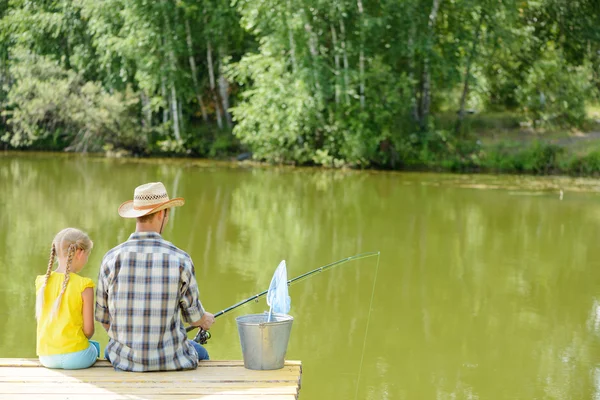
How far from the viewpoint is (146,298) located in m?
4.02

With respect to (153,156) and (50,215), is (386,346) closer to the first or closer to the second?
(50,215)

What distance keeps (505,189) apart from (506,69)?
302 inches

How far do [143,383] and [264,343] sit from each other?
567 mm

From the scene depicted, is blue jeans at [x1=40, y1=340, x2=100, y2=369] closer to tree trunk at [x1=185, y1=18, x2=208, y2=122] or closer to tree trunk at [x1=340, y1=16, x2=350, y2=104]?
tree trunk at [x1=340, y1=16, x2=350, y2=104]

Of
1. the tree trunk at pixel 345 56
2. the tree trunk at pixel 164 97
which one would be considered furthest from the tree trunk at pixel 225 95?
the tree trunk at pixel 345 56

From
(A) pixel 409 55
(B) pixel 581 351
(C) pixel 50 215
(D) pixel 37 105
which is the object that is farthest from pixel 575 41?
(B) pixel 581 351

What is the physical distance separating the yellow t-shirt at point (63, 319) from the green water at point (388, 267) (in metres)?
1.84

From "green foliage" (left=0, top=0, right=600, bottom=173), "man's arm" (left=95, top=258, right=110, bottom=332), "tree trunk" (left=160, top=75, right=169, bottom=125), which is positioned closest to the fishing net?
"man's arm" (left=95, top=258, right=110, bottom=332)

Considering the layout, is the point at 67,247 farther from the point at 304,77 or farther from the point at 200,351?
the point at 304,77

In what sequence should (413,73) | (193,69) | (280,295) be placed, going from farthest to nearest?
(193,69) → (413,73) → (280,295)

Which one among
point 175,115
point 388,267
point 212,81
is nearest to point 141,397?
point 388,267

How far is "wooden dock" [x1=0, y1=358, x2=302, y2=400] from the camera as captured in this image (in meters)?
3.82

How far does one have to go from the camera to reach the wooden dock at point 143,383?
3.82 m

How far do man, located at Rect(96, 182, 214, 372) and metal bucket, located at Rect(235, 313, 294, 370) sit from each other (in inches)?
11.7
